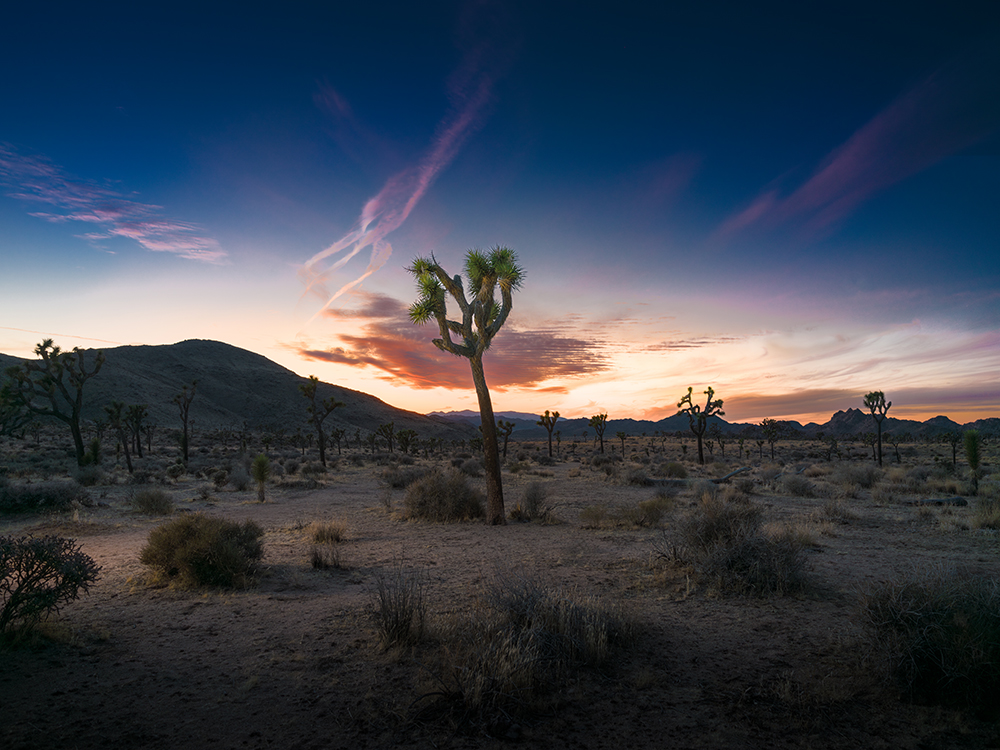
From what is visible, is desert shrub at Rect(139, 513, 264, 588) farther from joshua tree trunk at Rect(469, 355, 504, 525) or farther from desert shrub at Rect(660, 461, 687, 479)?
desert shrub at Rect(660, 461, 687, 479)

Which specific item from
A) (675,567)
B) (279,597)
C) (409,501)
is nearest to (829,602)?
(675,567)

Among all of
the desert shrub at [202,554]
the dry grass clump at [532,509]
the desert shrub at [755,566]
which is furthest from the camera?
the dry grass clump at [532,509]

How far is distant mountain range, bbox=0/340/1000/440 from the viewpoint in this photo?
9500cm

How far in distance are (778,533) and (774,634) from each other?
13.2 ft

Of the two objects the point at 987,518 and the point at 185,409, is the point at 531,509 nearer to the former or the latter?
the point at 987,518

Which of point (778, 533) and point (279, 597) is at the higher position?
point (778, 533)

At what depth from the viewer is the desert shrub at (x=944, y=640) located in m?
4.37

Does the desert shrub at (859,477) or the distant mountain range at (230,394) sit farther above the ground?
the distant mountain range at (230,394)

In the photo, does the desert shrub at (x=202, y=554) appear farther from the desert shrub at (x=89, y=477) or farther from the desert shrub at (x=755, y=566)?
the desert shrub at (x=89, y=477)

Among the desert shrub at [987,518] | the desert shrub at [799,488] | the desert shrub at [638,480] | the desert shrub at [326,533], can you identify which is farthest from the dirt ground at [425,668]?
the desert shrub at [638,480]

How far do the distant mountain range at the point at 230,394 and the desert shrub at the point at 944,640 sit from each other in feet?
291

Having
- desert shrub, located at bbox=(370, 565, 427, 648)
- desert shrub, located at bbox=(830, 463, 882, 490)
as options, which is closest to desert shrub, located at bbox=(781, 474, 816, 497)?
desert shrub, located at bbox=(830, 463, 882, 490)

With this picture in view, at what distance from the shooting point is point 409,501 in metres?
16.9

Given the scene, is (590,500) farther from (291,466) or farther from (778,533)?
(291,466)
